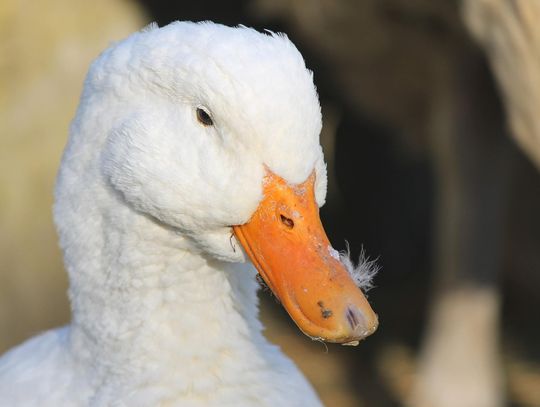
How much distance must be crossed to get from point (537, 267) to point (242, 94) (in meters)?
4.59

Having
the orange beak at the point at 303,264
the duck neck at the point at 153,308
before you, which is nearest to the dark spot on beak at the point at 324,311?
the orange beak at the point at 303,264

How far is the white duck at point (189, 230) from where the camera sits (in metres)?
2.01

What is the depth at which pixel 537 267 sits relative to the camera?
20.6 ft

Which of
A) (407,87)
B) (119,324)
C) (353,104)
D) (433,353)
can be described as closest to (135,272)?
(119,324)

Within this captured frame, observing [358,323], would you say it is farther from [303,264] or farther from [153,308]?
[153,308]

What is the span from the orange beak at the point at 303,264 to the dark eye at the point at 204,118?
0.14 metres

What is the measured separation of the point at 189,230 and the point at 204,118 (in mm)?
222

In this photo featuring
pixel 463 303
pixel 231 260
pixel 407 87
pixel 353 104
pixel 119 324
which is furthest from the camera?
pixel 353 104

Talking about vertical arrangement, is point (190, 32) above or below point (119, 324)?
above

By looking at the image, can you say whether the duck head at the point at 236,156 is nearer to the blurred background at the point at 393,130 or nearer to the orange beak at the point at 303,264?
the orange beak at the point at 303,264

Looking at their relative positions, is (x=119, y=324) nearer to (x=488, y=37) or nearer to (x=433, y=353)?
(x=488, y=37)

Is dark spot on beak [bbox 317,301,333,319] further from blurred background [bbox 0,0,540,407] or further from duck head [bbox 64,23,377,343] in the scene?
blurred background [bbox 0,0,540,407]

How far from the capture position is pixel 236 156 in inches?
79.9

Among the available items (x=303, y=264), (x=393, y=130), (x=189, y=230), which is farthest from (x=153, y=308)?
(x=393, y=130)
